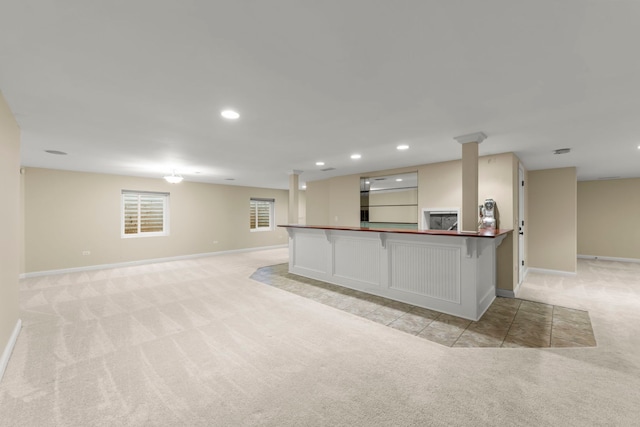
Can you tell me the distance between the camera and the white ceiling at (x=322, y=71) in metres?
1.32

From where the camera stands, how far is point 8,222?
249cm

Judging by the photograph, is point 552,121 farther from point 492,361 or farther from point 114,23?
point 114,23

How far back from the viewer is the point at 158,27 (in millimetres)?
1402

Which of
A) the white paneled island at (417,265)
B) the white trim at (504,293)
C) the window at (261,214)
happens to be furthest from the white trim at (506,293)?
the window at (261,214)

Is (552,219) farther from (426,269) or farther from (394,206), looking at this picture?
(426,269)

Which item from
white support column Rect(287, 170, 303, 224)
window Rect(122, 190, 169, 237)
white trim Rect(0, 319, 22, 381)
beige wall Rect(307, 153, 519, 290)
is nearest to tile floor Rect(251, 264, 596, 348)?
beige wall Rect(307, 153, 519, 290)

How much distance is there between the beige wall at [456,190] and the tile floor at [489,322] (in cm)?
75

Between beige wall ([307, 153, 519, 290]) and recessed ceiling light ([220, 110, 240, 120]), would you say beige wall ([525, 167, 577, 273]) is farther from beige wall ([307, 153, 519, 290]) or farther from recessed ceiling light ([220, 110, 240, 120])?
recessed ceiling light ([220, 110, 240, 120])

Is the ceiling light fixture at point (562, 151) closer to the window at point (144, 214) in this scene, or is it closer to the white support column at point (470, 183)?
the white support column at point (470, 183)

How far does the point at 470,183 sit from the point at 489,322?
69.6 inches

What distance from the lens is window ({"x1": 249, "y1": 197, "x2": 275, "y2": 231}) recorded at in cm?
962

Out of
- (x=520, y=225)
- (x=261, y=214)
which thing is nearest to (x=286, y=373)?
(x=520, y=225)

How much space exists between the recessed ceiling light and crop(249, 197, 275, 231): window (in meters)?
6.88

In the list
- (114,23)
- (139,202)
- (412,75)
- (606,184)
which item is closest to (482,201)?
(412,75)
